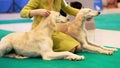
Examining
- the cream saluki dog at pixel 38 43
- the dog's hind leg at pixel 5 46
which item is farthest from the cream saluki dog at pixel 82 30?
the dog's hind leg at pixel 5 46

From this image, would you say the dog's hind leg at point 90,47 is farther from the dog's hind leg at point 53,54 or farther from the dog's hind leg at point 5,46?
the dog's hind leg at point 5,46

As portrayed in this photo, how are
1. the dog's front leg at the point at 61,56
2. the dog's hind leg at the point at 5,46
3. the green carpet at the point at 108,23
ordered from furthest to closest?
the green carpet at the point at 108,23
the dog's hind leg at the point at 5,46
the dog's front leg at the point at 61,56

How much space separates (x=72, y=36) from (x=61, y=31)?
0.61 feet

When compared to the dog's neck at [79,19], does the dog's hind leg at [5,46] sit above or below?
below

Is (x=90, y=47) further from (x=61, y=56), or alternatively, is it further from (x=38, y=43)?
(x=38, y=43)

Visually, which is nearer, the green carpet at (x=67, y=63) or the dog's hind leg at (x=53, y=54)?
Result: the green carpet at (x=67, y=63)

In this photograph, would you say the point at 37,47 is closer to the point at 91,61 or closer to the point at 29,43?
the point at 29,43

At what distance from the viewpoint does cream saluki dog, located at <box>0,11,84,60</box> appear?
10.5 feet

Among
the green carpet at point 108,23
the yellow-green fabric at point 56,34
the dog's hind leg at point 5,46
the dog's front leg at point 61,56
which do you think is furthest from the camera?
the green carpet at point 108,23

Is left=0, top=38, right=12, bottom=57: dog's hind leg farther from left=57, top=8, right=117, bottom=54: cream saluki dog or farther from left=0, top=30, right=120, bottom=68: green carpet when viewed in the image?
left=57, top=8, right=117, bottom=54: cream saluki dog

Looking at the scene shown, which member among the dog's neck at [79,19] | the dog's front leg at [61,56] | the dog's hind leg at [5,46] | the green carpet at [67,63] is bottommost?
the green carpet at [67,63]

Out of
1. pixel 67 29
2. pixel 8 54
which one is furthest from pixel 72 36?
pixel 8 54

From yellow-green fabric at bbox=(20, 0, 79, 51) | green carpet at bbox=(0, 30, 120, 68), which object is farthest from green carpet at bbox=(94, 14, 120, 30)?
green carpet at bbox=(0, 30, 120, 68)

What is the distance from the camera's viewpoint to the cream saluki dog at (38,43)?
10.5ft
